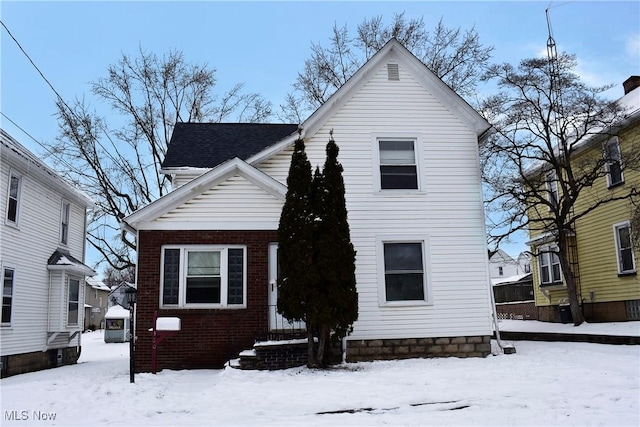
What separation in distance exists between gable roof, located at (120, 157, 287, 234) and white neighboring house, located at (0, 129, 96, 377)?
4.08 m

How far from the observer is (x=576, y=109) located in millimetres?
18859

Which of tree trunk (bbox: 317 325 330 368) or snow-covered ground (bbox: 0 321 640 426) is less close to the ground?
tree trunk (bbox: 317 325 330 368)

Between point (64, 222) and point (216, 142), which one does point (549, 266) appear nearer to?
point (216, 142)

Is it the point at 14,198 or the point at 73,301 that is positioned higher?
the point at 14,198

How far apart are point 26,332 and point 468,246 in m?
12.0

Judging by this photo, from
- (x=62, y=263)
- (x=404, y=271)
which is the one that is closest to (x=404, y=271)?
(x=404, y=271)

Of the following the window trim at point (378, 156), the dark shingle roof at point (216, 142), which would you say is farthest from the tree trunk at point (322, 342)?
the dark shingle roof at point (216, 142)

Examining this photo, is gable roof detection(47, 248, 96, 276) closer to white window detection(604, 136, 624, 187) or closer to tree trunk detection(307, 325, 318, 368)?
tree trunk detection(307, 325, 318, 368)

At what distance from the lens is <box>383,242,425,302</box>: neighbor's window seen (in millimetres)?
13336

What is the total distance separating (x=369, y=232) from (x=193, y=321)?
4.52 metres

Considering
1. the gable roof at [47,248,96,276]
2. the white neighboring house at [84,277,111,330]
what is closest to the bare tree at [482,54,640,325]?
the gable roof at [47,248,96,276]

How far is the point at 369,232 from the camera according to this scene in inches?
527

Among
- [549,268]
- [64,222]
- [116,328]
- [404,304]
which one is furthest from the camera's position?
[116,328]

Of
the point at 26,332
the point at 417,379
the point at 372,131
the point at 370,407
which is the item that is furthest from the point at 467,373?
the point at 26,332
